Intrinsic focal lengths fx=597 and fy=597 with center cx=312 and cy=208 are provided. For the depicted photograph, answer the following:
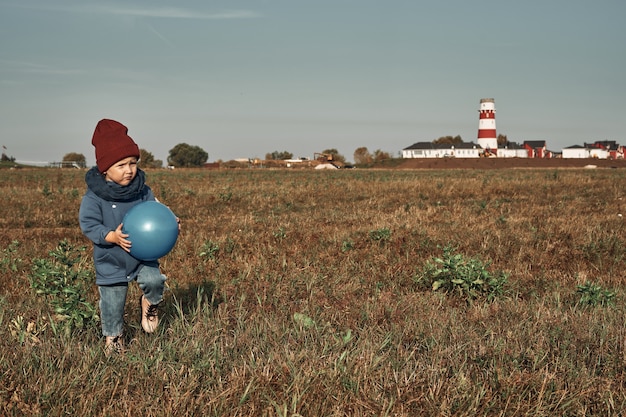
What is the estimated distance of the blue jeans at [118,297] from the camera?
4.61 meters

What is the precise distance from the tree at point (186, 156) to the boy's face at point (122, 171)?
16541cm

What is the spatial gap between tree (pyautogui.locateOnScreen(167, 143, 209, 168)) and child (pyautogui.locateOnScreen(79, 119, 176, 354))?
165 metres

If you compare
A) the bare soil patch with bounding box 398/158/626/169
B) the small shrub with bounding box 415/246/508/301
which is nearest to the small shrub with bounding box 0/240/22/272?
the small shrub with bounding box 415/246/508/301

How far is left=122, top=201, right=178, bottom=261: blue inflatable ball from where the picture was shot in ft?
14.0

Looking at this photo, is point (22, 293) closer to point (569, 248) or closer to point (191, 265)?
point (191, 265)

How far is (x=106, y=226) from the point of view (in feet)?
15.1

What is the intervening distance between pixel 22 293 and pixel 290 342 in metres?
3.68

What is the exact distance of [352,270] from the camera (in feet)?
27.6

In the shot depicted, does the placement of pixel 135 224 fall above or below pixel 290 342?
above

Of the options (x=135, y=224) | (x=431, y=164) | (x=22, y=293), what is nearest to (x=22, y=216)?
(x=22, y=293)

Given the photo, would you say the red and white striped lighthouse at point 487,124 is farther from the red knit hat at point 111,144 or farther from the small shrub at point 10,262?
the red knit hat at point 111,144

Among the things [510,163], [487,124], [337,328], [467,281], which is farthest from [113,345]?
[487,124]

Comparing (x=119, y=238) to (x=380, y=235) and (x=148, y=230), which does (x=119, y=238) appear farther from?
(x=380, y=235)

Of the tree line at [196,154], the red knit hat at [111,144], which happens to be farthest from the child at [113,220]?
the tree line at [196,154]
